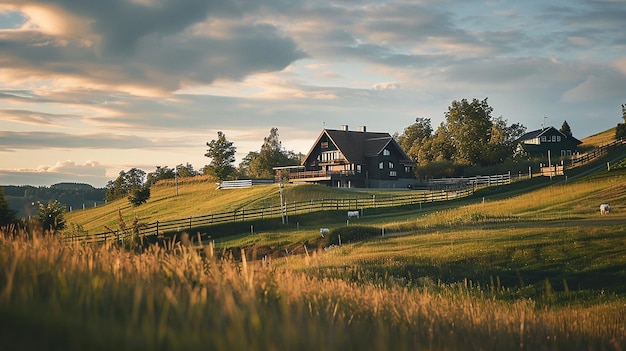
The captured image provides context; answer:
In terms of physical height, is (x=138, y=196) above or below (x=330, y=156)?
below

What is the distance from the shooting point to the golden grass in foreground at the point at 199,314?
504 cm

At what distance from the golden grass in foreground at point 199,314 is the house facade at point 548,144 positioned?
121m

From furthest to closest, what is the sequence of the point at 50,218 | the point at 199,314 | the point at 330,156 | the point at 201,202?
the point at 330,156, the point at 201,202, the point at 50,218, the point at 199,314

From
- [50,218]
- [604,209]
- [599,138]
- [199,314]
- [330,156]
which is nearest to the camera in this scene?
[199,314]

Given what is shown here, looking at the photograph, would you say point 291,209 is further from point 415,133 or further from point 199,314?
point 415,133

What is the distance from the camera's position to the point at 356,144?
377ft

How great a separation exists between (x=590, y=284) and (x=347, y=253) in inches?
572

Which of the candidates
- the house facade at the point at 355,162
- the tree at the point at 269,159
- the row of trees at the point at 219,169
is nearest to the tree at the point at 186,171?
the row of trees at the point at 219,169

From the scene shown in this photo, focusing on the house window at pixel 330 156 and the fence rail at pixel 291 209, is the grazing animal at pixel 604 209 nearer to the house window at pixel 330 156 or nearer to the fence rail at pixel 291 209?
the fence rail at pixel 291 209

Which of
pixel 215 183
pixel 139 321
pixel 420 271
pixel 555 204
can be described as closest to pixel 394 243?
pixel 420 271

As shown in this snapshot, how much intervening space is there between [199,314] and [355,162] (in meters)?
105

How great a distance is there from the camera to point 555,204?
55000 millimetres

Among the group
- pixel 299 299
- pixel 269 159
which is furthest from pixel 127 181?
pixel 299 299

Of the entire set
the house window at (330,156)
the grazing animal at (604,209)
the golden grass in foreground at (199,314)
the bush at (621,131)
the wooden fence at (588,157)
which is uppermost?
the bush at (621,131)
